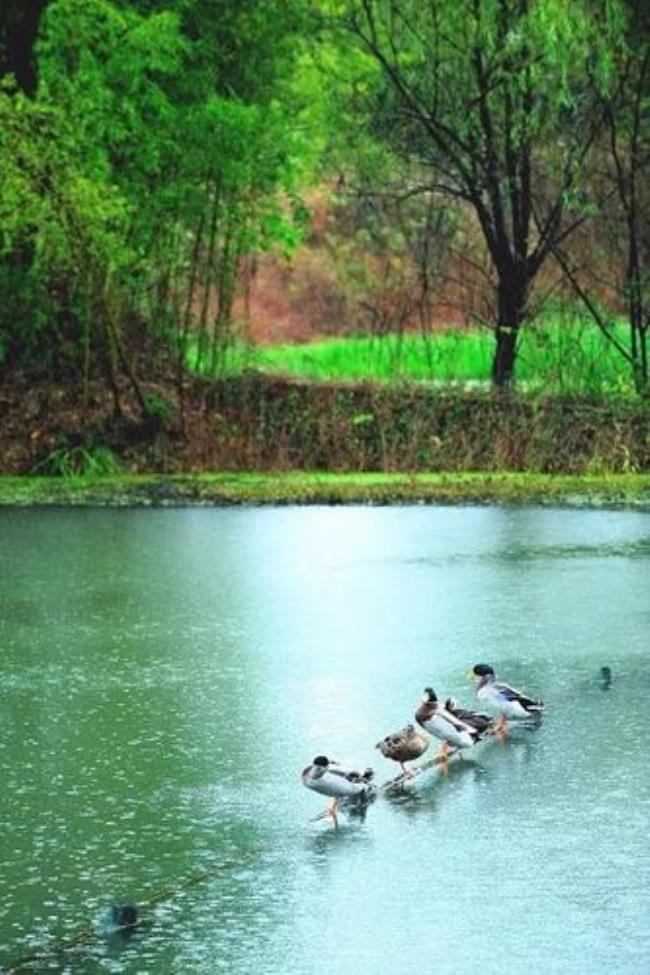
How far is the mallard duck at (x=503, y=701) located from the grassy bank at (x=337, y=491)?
9.48m

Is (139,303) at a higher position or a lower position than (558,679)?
higher

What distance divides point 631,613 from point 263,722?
12.2 feet

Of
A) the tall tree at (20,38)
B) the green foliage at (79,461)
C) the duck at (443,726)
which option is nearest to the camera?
the duck at (443,726)

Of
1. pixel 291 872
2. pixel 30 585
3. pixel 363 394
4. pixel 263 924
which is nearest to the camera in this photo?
pixel 263 924

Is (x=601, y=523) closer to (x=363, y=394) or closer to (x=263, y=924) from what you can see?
(x=363, y=394)

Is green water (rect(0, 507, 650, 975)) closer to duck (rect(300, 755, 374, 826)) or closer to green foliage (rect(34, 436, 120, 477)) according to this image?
duck (rect(300, 755, 374, 826))

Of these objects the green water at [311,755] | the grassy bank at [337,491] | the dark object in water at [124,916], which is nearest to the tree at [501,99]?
the grassy bank at [337,491]

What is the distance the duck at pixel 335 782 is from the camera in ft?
25.4

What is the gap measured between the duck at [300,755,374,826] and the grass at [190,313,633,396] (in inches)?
559

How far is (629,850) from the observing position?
734 cm

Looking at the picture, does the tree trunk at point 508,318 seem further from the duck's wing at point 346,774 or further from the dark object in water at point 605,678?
the duck's wing at point 346,774

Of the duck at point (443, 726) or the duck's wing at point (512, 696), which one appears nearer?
the duck at point (443, 726)

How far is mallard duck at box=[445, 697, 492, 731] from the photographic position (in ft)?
29.5

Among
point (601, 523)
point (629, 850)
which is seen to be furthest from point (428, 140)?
point (629, 850)
